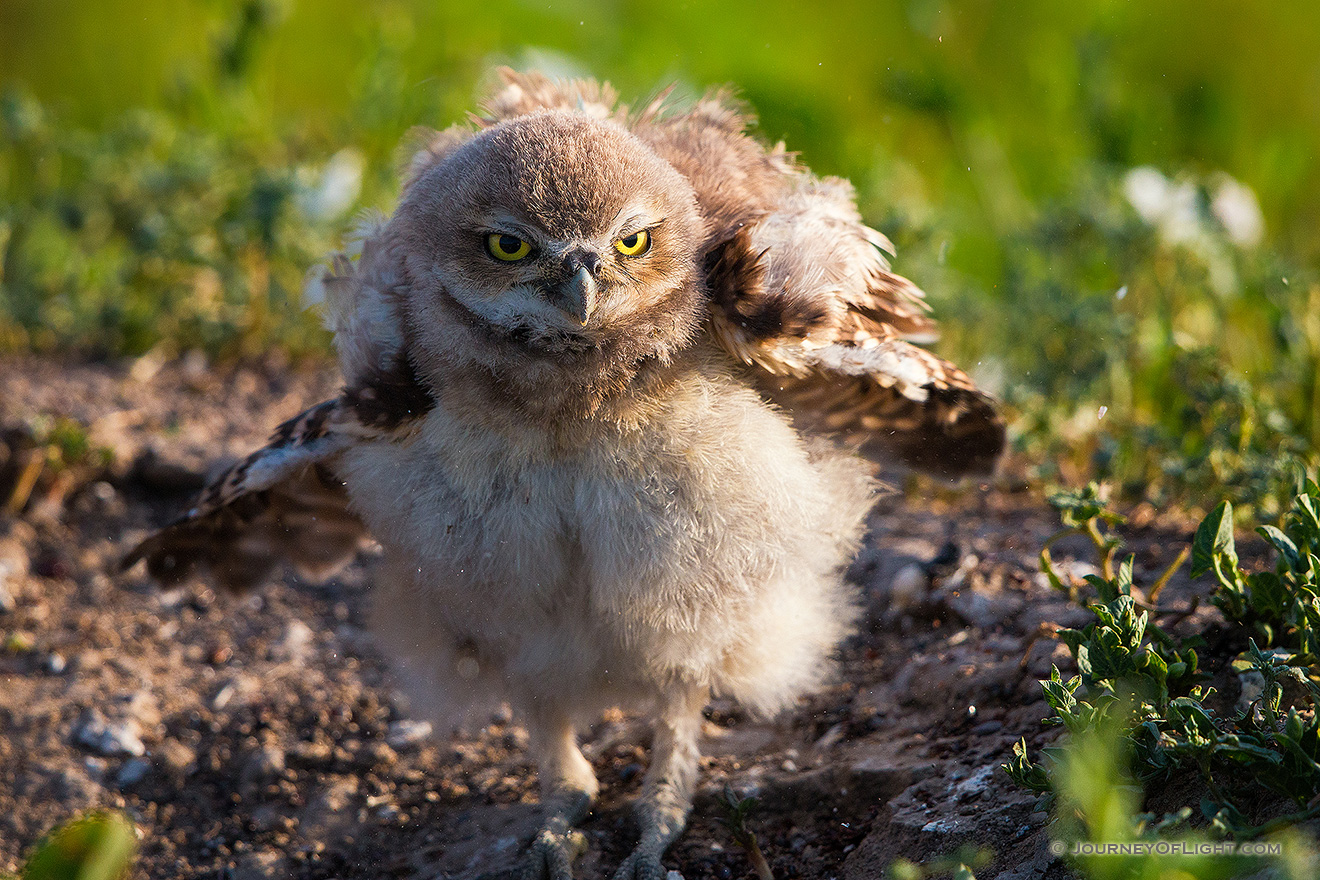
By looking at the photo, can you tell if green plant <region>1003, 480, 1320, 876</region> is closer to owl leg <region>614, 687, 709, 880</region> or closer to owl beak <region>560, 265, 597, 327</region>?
owl leg <region>614, 687, 709, 880</region>

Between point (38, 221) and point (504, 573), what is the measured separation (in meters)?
4.26

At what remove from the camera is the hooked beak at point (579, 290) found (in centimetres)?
283

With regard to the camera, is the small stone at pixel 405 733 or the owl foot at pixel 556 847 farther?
the small stone at pixel 405 733

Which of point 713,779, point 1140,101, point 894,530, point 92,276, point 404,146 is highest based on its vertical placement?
point 92,276

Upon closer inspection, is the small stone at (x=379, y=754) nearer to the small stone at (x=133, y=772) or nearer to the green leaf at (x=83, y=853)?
the small stone at (x=133, y=772)

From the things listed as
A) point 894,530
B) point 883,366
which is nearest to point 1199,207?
point 894,530

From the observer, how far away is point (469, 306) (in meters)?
3.01

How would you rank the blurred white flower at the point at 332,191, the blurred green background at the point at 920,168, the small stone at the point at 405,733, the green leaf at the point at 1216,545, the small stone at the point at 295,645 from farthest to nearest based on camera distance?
the blurred white flower at the point at 332,191
the blurred green background at the point at 920,168
the small stone at the point at 295,645
the small stone at the point at 405,733
the green leaf at the point at 1216,545

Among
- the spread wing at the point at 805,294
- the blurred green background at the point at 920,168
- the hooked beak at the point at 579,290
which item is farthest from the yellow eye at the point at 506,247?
the blurred green background at the point at 920,168

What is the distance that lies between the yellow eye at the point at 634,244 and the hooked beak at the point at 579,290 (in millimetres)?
106

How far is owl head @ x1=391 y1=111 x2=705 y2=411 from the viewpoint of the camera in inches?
114

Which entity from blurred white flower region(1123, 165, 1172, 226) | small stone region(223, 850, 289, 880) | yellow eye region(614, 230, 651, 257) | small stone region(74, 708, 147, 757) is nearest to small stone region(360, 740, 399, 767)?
small stone region(223, 850, 289, 880)

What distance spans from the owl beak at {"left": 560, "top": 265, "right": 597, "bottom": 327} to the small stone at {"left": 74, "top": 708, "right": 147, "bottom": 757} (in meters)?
2.18

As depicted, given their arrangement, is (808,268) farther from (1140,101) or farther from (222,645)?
(1140,101)
